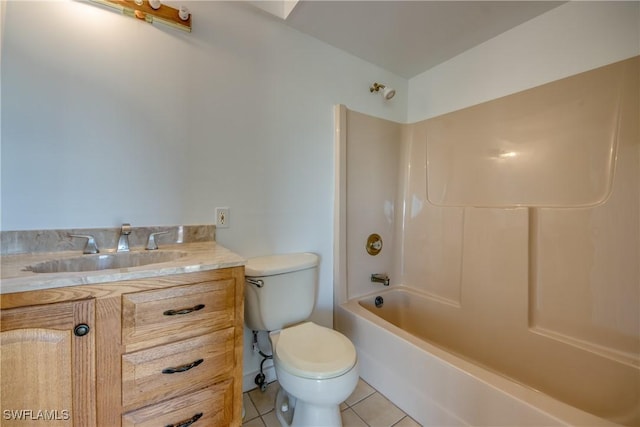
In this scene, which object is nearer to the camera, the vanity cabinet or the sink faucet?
the vanity cabinet

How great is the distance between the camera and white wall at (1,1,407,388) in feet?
3.27

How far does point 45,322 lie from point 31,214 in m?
0.58

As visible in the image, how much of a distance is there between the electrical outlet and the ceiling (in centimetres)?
119

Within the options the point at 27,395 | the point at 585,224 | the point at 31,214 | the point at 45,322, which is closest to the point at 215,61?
the point at 31,214

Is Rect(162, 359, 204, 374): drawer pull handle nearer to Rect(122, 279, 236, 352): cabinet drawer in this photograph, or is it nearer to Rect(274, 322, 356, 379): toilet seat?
Rect(122, 279, 236, 352): cabinet drawer

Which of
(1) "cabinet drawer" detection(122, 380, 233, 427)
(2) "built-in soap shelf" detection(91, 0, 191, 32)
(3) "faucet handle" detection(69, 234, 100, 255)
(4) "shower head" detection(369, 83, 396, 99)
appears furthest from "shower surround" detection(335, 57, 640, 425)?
(3) "faucet handle" detection(69, 234, 100, 255)

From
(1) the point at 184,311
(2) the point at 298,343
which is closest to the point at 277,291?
(2) the point at 298,343

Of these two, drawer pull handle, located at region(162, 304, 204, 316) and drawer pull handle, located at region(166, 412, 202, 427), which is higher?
drawer pull handle, located at region(162, 304, 204, 316)

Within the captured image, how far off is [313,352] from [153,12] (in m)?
1.72

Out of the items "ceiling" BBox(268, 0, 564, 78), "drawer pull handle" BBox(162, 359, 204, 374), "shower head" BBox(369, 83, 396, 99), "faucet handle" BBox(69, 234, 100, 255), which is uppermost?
"ceiling" BBox(268, 0, 564, 78)

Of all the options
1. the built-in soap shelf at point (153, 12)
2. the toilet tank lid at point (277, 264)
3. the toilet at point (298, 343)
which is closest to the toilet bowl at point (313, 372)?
the toilet at point (298, 343)

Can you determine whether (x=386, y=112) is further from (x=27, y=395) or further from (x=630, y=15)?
(x=27, y=395)

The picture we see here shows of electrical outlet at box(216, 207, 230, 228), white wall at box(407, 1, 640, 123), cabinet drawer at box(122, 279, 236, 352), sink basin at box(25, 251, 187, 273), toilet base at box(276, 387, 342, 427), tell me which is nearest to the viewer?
cabinet drawer at box(122, 279, 236, 352)

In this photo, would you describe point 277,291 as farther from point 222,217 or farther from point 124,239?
point 124,239
